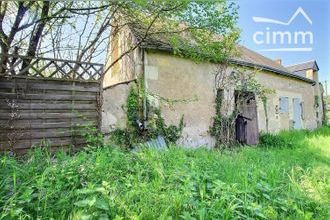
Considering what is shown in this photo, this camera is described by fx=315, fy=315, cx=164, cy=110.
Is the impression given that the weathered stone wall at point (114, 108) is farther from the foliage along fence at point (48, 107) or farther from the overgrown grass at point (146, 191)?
the overgrown grass at point (146, 191)

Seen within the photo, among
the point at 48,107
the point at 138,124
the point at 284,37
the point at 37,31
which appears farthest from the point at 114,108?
the point at 284,37

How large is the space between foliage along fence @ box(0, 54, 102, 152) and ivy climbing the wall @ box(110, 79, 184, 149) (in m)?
1.45

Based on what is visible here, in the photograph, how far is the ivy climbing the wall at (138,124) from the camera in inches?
333

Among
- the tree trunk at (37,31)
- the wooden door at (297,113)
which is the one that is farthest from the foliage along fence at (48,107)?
the wooden door at (297,113)

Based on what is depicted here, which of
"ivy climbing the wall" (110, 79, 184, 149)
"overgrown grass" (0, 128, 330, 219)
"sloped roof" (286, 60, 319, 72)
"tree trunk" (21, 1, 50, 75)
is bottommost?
"overgrown grass" (0, 128, 330, 219)

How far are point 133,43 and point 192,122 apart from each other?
3.15 metres

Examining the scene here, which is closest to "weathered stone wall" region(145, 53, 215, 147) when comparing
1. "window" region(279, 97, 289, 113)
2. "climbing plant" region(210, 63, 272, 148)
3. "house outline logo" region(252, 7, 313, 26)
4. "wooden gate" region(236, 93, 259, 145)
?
"climbing plant" region(210, 63, 272, 148)

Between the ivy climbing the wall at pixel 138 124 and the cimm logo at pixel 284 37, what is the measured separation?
6.63 m

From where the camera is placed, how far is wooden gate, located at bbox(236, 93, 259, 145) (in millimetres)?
12281

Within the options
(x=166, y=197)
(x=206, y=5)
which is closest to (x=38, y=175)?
(x=166, y=197)

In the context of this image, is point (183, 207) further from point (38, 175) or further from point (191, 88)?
point (191, 88)

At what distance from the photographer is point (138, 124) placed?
8812 millimetres

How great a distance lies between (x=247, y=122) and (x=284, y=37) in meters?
4.38

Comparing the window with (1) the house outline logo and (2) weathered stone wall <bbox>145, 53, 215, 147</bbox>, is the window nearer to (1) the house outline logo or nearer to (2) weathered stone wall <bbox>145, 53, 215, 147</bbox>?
(1) the house outline logo
